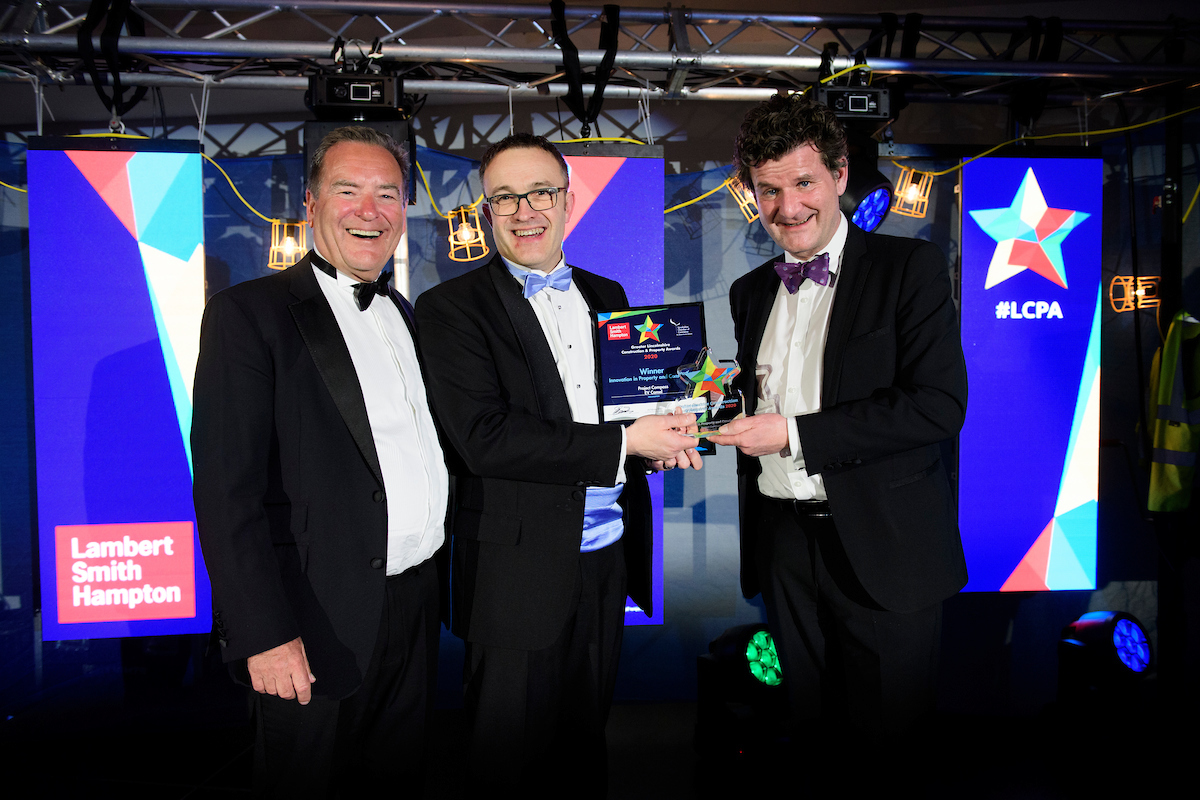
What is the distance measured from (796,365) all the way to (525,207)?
3.21ft

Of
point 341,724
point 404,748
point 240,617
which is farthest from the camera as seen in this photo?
point 404,748

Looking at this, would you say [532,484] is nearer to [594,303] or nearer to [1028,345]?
[594,303]

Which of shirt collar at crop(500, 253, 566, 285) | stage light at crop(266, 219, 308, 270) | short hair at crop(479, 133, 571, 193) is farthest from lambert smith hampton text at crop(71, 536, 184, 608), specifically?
short hair at crop(479, 133, 571, 193)

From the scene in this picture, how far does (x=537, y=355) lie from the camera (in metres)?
2.08

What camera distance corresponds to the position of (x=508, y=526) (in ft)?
6.57

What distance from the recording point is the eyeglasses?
212 cm

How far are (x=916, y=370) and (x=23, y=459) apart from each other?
4.87 metres

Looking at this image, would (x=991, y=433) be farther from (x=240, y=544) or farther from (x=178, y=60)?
(x=178, y=60)

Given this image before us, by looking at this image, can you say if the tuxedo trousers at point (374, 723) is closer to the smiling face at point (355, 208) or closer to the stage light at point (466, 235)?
the smiling face at point (355, 208)

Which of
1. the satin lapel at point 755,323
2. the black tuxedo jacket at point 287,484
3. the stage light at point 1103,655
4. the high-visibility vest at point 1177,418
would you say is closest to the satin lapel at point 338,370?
the black tuxedo jacket at point 287,484

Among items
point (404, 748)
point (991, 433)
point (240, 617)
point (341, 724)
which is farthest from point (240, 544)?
point (991, 433)

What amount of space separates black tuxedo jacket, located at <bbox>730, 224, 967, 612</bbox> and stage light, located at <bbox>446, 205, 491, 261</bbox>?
2597 mm

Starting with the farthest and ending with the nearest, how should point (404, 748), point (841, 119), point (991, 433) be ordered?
1. point (991, 433)
2. point (841, 119)
3. point (404, 748)

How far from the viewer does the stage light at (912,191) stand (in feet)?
14.4
